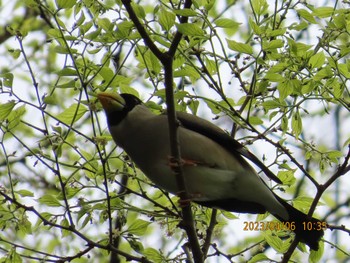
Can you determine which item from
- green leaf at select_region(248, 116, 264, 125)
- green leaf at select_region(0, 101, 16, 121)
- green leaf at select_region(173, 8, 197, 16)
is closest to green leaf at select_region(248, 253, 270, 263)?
green leaf at select_region(248, 116, 264, 125)

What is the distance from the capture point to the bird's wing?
16.9 feet

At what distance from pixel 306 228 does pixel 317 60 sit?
43.8 inches

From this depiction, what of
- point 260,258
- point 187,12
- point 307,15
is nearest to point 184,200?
point 260,258

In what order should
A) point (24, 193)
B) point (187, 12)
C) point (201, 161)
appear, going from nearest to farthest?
1. point (187, 12)
2. point (24, 193)
3. point (201, 161)

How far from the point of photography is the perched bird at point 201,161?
5.04m

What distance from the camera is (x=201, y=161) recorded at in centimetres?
514

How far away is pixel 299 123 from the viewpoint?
15.9 ft

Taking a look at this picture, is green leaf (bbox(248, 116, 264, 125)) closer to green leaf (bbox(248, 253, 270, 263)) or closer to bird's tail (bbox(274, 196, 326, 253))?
bird's tail (bbox(274, 196, 326, 253))

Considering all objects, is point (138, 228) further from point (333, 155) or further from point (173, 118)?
point (333, 155)

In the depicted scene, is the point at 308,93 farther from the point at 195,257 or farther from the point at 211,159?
the point at 195,257

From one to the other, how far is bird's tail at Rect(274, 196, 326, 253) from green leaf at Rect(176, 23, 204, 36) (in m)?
Answer: 1.45

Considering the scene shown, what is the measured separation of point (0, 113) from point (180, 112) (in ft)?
3.92

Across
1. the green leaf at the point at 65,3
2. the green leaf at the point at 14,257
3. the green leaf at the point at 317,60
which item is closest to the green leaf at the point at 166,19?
the green leaf at the point at 65,3

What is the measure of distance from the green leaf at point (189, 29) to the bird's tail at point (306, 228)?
57.2 inches
